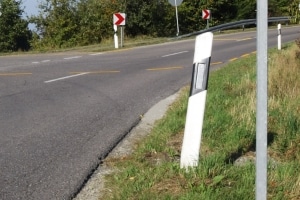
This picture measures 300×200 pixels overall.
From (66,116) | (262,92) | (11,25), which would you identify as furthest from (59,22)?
(262,92)

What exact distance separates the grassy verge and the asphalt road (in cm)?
49

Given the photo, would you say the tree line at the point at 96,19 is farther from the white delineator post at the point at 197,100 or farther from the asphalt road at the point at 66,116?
the white delineator post at the point at 197,100

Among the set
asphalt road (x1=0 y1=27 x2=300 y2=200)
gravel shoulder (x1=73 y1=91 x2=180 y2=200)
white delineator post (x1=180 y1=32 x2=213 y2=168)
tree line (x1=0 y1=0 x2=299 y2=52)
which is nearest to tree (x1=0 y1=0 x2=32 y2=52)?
tree line (x1=0 y1=0 x2=299 y2=52)

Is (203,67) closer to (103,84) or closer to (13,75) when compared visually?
(103,84)

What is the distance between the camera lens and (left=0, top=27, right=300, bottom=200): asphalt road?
4.70 meters

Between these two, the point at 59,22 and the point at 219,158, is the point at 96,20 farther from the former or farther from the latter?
the point at 219,158

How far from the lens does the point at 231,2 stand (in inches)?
1804

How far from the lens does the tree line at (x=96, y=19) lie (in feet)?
115

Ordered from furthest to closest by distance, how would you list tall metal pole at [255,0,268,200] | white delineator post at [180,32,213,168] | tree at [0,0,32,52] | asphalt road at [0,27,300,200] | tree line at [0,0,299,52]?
tree at [0,0,32,52], tree line at [0,0,299,52], asphalt road at [0,27,300,200], white delineator post at [180,32,213,168], tall metal pole at [255,0,268,200]

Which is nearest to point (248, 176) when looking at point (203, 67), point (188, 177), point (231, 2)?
point (188, 177)

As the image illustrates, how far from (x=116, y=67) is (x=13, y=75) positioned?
9.47 feet

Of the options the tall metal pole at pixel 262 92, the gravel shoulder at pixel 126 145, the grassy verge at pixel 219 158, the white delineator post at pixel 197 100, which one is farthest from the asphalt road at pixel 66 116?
the tall metal pole at pixel 262 92

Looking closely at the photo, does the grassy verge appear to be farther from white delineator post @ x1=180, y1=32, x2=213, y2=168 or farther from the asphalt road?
the asphalt road

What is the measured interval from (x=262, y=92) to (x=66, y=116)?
5.08 metres
